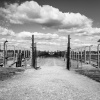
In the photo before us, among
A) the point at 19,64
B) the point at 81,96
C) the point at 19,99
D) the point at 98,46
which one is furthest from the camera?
the point at 19,64

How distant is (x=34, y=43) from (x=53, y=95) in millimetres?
11483

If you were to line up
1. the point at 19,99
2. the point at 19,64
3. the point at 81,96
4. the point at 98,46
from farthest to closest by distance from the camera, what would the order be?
the point at 19,64 → the point at 98,46 → the point at 81,96 → the point at 19,99

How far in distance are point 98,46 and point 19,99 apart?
12.7 meters

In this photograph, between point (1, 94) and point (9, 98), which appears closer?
point (9, 98)

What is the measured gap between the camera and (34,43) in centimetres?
1700

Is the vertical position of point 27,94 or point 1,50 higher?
point 1,50

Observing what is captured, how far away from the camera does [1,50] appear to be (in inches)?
651

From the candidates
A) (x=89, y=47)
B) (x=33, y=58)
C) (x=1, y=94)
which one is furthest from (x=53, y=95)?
(x=89, y=47)

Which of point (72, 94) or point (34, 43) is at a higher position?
point (34, 43)

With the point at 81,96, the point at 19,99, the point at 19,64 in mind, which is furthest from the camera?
the point at 19,64

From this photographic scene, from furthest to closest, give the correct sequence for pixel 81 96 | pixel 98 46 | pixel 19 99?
pixel 98 46
pixel 81 96
pixel 19 99

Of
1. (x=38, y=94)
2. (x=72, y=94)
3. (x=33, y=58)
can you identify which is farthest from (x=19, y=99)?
(x=33, y=58)

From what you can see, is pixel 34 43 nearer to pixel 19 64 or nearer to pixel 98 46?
pixel 19 64

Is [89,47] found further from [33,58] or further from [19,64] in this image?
[19,64]
